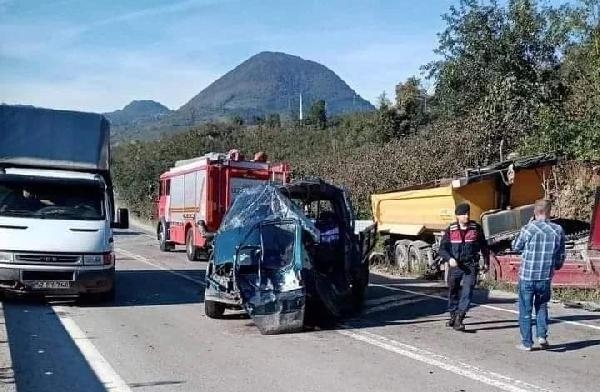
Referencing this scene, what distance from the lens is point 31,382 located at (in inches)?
283

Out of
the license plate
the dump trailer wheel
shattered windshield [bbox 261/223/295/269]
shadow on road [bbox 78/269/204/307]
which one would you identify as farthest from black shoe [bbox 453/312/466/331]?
the dump trailer wheel

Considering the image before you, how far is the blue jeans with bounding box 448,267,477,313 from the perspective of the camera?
10.1 metres

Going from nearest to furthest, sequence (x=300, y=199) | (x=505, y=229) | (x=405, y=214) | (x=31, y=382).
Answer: (x=31, y=382) → (x=300, y=199) → (x=505, y=229) → (x=405, y=214)

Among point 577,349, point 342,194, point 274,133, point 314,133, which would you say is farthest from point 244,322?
point 274,133

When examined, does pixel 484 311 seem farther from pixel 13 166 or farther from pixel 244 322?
pixel 13 166

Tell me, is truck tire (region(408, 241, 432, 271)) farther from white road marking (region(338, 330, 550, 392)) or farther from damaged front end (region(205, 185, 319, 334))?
white road marking (region(338, 330, 550, 392))

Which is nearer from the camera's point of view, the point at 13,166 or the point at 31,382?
the point at 31,382

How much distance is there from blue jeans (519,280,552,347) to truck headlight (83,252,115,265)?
6.46 meters

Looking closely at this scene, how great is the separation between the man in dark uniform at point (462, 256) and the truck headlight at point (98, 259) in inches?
208

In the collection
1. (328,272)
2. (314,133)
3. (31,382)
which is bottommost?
(31,382)

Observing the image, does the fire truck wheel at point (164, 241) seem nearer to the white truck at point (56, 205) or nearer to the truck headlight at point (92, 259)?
the white truck at point (56, 205)

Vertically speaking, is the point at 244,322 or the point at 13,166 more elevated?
the point at 13,166

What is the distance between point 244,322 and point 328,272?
4.84 feet

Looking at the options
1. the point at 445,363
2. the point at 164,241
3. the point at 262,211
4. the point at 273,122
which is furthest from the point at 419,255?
the point at 273,122
